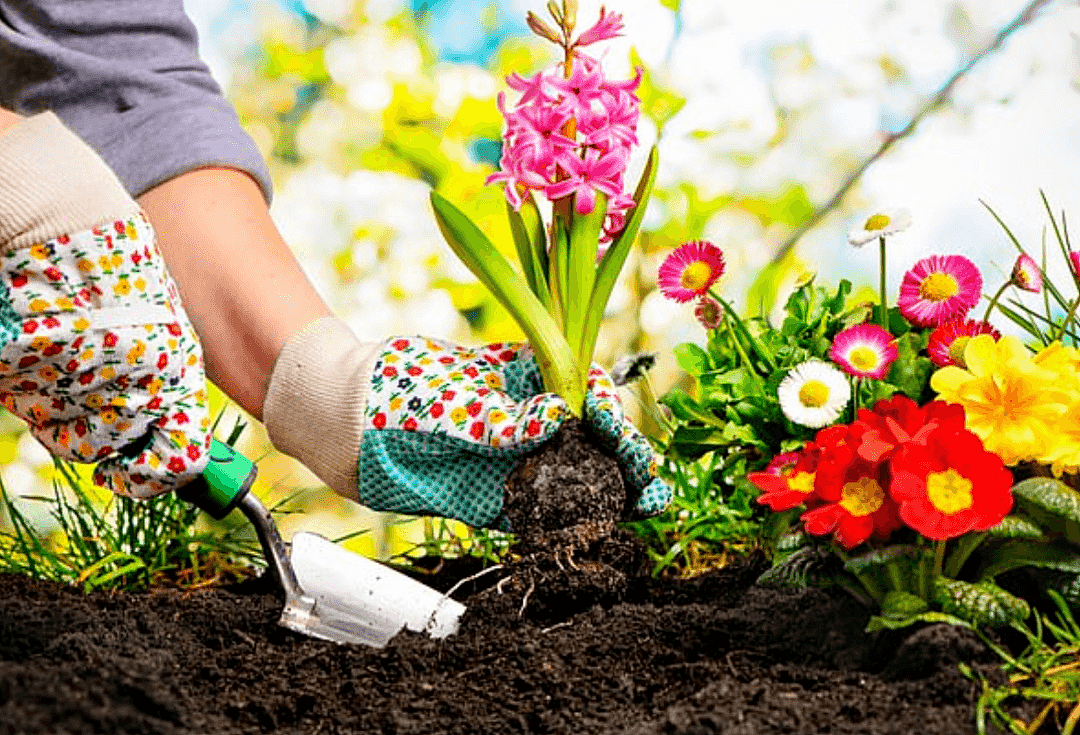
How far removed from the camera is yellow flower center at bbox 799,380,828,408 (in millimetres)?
1313

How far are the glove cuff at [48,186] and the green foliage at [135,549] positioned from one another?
1.59 feet

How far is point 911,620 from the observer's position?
3.78ft

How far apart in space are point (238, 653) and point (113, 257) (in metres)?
0.41

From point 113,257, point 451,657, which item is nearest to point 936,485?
point 451,657

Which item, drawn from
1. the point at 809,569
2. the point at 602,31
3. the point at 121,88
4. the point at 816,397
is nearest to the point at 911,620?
the point at 809,569

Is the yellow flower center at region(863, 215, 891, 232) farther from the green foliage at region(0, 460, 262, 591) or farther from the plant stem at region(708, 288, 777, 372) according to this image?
the green foliage at region(0, 460, 262, 591)

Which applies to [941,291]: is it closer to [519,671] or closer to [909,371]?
[909,371]

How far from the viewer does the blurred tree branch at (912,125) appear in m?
2.61

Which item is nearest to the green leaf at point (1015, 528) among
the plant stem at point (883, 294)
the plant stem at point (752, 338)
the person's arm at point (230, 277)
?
the plant stem at point (883, 294)

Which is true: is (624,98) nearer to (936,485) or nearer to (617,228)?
(617,228)

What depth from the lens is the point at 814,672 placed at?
3.88ft

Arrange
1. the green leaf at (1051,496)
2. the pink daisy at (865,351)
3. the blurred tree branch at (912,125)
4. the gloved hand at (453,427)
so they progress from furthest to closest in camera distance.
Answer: the blurred tree branch at (912,125), the gloved hand at (453,427), the pink daisy at (865,351), the green leaf at (1051,496)

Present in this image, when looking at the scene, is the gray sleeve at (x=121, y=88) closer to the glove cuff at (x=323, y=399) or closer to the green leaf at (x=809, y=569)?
the glove cuff at (x=323, y=399)

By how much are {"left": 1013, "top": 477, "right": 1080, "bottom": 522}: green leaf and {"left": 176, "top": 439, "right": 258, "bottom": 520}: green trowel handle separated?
0.81 meters
